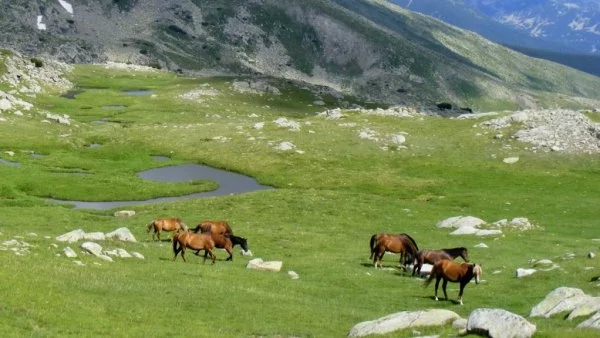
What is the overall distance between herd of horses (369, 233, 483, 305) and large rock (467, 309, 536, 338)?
32.2 feet

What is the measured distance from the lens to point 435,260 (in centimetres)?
3838

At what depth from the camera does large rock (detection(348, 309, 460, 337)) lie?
79.2 ft

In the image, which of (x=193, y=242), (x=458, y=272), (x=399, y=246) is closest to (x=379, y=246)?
(x=399, y=246)

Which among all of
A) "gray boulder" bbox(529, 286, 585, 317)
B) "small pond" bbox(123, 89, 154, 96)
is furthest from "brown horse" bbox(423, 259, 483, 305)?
"small pond" bbox(123, 89, 154, 96)

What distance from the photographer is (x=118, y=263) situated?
117ft

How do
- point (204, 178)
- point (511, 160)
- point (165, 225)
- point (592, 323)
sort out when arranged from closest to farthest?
1. point (592, 323)
2. point (165, 225)
3. point (204, 178)
4. point (511, 160)

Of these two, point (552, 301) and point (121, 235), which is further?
point (121, 235)

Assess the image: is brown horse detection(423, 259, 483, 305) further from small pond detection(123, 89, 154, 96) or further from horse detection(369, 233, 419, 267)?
small pond detection(123, 89, 154, 96)

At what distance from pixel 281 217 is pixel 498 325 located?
44338 millimetres

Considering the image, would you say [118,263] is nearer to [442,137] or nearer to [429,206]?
[429,206]

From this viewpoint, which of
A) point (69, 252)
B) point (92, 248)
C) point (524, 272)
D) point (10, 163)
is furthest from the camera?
point (10, 163)

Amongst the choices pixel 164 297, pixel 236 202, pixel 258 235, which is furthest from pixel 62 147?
pixel 164 297

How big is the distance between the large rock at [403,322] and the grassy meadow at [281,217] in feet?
1.69

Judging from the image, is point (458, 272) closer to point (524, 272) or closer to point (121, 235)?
point (524, 272)
